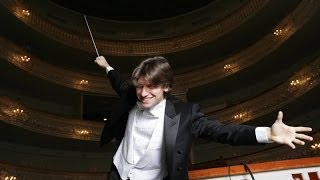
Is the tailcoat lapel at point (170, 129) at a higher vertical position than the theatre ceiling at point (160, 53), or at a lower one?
lower

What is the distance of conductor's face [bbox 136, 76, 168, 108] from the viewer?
226cm

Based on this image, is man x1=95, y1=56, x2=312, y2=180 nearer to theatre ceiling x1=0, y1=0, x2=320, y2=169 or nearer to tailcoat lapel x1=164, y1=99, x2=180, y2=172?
tailcoat lapel x1=164, y1=99, x2=180, y2=172

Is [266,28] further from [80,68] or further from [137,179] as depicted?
[137,179]

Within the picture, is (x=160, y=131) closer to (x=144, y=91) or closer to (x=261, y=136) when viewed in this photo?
(x=144, y=91)

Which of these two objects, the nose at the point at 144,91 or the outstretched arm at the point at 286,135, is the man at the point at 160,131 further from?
the outstretched arm at the point at 286,135

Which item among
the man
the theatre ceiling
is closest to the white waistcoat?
the man

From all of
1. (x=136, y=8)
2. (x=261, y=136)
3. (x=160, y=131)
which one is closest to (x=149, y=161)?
(x=160, y=131)

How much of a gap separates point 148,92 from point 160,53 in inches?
634

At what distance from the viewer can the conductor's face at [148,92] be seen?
226 centimetres

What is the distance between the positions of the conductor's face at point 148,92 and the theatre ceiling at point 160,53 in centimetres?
1219

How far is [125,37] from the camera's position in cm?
2050

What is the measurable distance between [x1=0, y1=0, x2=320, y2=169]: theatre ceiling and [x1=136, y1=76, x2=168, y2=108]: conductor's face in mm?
12191

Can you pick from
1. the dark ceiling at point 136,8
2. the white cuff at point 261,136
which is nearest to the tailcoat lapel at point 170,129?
the white cuff at point 261,136

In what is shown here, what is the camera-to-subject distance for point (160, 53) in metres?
18.3
